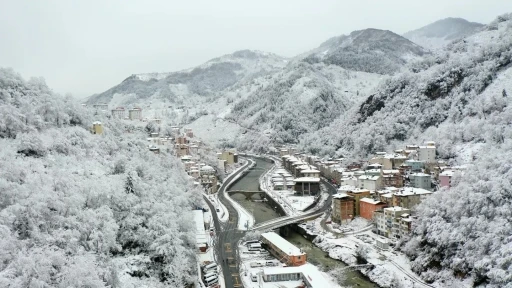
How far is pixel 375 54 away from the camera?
11400 centimetres

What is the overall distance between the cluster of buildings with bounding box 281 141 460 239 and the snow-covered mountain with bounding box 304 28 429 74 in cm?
6361

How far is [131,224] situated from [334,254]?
38.8 ft

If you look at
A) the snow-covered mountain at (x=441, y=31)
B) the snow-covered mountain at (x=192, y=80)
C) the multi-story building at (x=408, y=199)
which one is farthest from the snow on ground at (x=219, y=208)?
the snow-covered mountain at (x=441, y=31)

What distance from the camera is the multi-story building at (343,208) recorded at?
29.3 m

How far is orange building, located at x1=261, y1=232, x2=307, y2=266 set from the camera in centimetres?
2223

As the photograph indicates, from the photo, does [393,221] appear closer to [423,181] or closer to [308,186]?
[423,181]

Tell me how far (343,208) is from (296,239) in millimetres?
3943

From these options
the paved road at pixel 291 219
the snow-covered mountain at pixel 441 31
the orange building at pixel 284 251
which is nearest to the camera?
the orange building at pixel 284 251

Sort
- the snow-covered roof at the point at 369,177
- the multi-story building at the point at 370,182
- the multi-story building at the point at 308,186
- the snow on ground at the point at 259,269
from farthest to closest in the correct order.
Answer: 1. the multi-story building at the point at 308,186
2. the snow-covered roof at the point at 369,177
3. the multi-story building at the point at 370,182
4. the snow on ground at the point at 259,269

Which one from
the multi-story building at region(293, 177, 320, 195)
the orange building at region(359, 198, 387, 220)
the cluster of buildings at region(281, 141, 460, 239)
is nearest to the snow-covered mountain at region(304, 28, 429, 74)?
the cluster of buildings at region(281, 141, 460, 239)

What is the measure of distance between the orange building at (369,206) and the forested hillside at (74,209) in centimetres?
1242

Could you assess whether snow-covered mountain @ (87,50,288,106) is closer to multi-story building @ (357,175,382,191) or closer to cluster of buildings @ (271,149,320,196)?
cluster of buildings @ (271,149,320,196)

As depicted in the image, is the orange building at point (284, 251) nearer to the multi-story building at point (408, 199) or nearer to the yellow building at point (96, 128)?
the multi-story building at point (408, 199)

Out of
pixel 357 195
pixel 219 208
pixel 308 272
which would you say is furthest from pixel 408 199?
pixel 219 208
